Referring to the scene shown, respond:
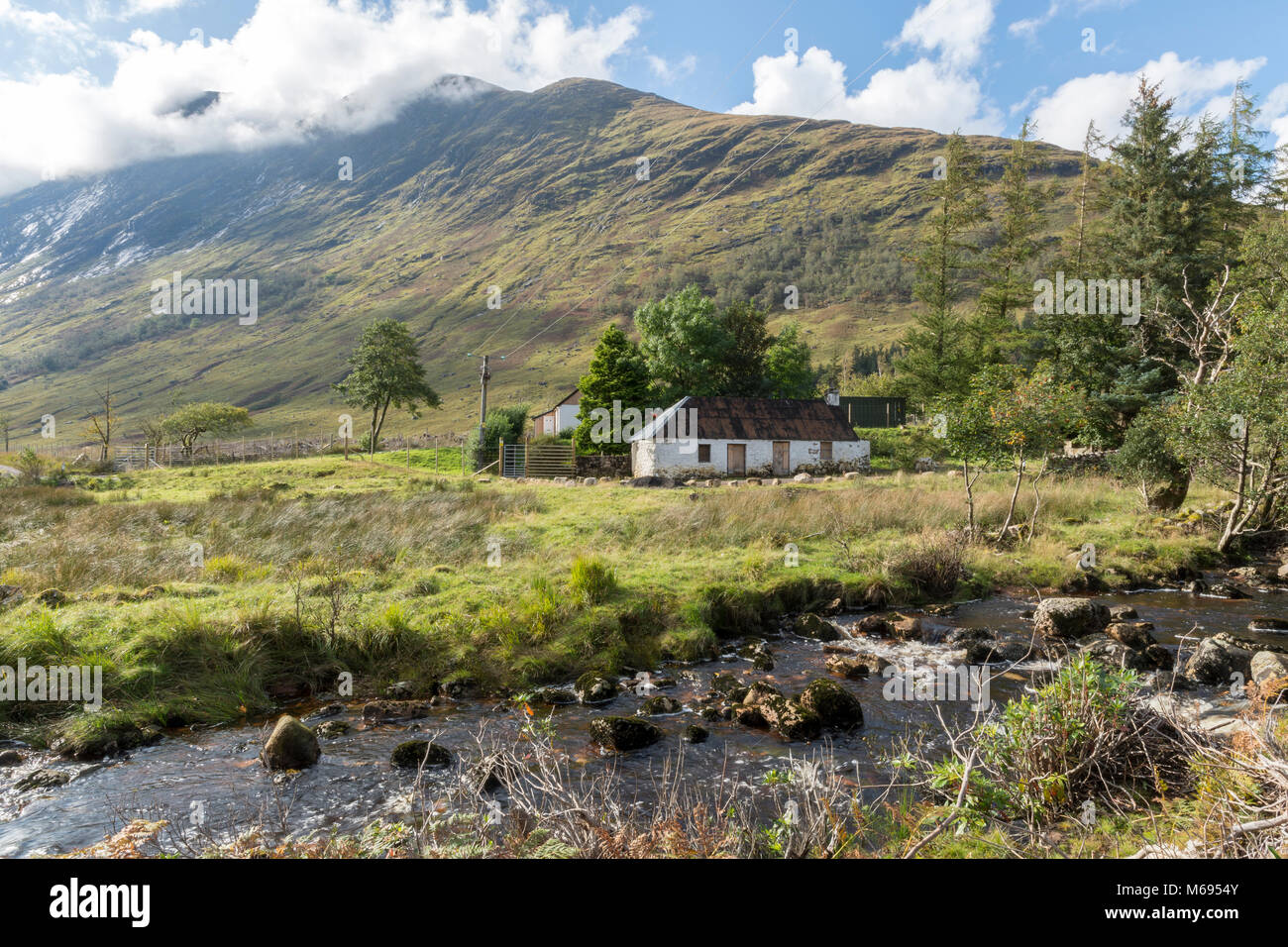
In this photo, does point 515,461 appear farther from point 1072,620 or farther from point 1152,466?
point 1072,620

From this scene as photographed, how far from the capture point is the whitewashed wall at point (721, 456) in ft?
136

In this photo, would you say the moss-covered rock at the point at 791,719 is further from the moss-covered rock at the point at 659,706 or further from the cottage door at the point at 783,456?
the cottage door at the point at 783,456

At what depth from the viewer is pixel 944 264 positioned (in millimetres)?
50250

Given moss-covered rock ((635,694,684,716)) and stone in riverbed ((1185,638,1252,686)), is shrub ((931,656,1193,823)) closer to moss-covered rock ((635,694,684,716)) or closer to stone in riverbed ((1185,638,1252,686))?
moss-covered rock ((635,694,684,716))

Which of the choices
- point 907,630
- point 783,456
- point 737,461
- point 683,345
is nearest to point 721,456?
point 737,461

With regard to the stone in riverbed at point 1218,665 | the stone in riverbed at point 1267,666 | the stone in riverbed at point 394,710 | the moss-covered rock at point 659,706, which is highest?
the stone in riverbed at point 1267,666

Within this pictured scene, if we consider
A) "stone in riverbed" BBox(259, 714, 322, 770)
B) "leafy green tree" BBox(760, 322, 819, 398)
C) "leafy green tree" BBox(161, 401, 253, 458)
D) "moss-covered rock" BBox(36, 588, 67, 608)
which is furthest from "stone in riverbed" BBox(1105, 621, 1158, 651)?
"leafy green tree" BBox(161, 401, 253, 458)

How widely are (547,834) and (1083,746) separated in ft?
16.3

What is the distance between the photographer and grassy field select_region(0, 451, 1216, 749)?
404 inches

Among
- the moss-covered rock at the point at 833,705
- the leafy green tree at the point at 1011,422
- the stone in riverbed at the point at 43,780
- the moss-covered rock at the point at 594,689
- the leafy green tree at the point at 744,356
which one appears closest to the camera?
the stone in riverbed at the point at 43,780

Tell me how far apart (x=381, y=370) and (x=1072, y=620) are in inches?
2325

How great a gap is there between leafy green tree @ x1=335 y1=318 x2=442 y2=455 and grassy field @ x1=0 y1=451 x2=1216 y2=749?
35658mm

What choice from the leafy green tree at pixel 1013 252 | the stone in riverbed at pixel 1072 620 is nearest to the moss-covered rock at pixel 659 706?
the stone in riverbed at pixel 1072 620

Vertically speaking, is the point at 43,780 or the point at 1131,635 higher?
→ the point at 1131,635
